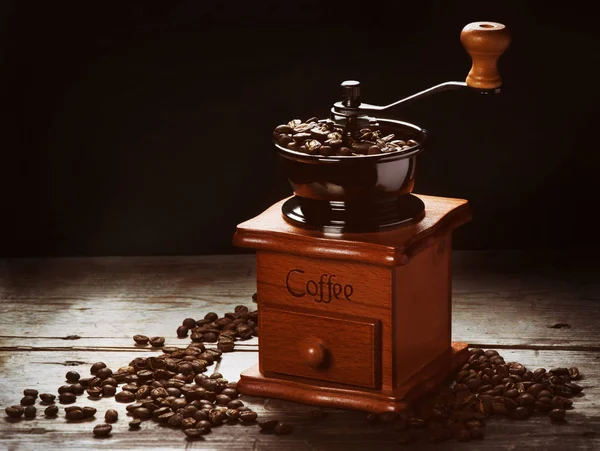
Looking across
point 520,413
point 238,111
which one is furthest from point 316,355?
point 238,111

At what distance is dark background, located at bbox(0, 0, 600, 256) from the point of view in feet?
12.2

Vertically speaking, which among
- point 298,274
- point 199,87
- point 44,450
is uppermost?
point 199,87

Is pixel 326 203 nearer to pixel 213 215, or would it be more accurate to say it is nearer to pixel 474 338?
pixel 474 338

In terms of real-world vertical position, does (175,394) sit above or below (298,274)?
below

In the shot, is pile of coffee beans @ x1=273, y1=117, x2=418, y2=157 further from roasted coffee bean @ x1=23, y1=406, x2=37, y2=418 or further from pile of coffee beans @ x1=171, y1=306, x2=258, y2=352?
roasted coffee bean @ x1=23, y1=406, x2=37, y2=418

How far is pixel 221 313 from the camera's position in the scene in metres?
3.46

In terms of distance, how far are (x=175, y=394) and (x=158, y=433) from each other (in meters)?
0.17

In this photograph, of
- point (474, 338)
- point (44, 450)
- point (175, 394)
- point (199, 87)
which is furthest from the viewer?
point (199, 87)

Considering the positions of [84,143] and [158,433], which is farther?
[84,143]

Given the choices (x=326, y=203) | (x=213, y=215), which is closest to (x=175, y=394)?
(x=326, y=203)

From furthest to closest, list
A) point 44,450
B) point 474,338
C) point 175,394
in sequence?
1. point 474,338
2. point 175,394
3. point 44,450

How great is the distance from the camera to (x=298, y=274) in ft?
9.39

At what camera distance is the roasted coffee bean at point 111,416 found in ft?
9.25

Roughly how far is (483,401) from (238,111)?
1.36 meters
